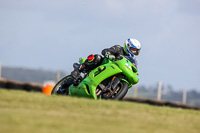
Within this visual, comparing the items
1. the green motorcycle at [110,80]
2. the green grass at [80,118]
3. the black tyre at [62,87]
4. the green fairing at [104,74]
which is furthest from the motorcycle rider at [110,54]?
the green grass at [80,118]

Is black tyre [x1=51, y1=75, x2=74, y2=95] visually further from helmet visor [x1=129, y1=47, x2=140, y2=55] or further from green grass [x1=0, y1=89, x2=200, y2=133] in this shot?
green grass [x1=0, y1=89, x2=200, y2=133]

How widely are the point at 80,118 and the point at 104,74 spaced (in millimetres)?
4331

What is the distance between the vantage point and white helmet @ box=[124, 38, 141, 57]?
11539 mm

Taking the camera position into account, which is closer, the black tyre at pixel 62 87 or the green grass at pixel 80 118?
the green grass at pixel 80 118

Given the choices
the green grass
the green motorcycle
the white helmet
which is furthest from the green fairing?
the green grass

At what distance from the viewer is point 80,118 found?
20.4 feet

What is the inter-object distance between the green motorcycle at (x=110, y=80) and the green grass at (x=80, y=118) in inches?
96.4

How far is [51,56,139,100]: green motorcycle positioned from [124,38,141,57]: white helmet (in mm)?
572

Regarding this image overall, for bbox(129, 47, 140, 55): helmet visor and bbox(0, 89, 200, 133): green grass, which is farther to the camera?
bbox(129, 47, 140, 55): helmet visor

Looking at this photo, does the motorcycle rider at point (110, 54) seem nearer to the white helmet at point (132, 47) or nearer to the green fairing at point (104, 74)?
the white helmet at point (132, 47)

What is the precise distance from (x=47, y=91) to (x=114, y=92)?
9766 mm

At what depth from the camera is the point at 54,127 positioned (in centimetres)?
538

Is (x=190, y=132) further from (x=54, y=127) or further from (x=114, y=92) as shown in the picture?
(x=114, y=92)

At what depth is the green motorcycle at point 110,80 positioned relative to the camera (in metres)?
10.4
